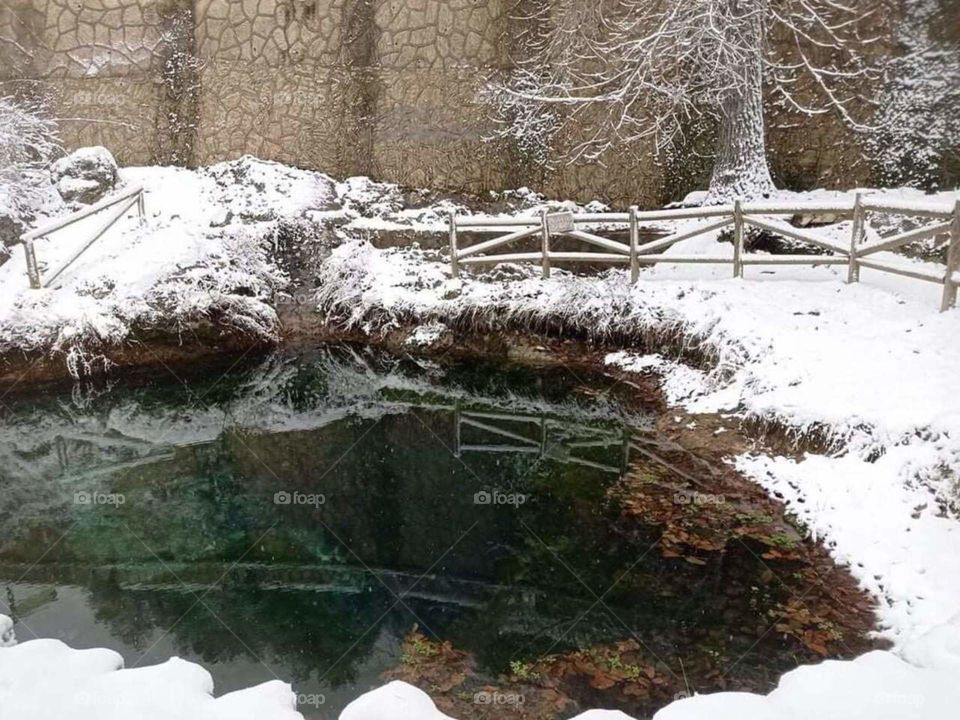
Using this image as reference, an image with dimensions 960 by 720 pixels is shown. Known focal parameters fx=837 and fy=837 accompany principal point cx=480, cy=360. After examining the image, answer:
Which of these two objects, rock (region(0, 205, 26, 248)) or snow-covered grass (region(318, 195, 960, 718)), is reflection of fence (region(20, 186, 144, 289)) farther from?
snow-covered grass (region(318, 195, 960, 718))

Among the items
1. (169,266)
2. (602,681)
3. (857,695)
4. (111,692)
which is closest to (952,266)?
(857,695)

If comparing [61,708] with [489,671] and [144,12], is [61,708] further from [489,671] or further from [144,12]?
[144,12]

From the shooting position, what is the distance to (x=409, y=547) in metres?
7.50

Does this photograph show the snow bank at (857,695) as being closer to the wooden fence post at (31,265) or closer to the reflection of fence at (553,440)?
the reflection of fence at (553,440)

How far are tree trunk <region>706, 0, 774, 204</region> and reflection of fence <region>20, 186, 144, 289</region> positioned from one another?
9278 mm

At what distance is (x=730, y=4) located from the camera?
1187 cm

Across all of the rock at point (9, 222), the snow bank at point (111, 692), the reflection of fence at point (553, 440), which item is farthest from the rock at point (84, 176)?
the snow bank at point (111, 692)

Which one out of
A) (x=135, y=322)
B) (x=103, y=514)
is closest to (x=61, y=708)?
(x=103, y=514)

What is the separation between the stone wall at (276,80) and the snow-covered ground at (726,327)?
29.1 inches

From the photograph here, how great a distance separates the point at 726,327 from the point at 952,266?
96.9 inches

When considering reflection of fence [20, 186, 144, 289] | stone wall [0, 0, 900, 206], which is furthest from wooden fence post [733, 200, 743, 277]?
reflection of fence [20, 186, 144, 289]

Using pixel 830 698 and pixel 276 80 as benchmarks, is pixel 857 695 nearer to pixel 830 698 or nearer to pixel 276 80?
pixel 830 698

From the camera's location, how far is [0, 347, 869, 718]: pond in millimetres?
5855

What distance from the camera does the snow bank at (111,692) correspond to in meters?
4.61
